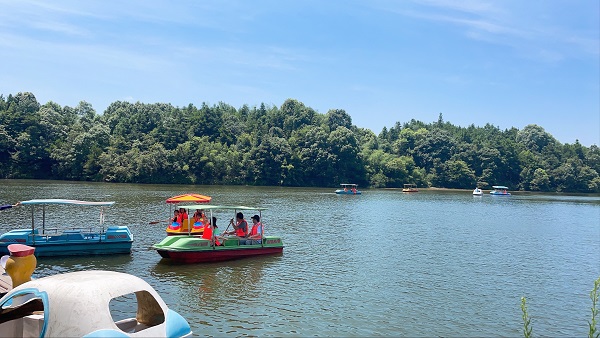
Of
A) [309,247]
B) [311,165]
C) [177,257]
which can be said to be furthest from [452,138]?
[177,257]

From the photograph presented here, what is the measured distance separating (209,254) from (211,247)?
34 centimetres

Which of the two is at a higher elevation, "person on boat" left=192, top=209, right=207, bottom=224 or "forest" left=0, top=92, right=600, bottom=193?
"forest" left=0, top=92, right=600, bottom=193

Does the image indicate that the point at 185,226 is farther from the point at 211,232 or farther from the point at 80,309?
the point at 80,309

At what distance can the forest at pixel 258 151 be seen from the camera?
95375 mm

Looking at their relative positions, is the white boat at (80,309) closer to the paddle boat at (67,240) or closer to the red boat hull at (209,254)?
the red boat hull at (209,254)

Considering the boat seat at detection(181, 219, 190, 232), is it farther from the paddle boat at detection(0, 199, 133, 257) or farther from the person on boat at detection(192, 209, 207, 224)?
the paddle boat at detection(0, 199, 133, 257)

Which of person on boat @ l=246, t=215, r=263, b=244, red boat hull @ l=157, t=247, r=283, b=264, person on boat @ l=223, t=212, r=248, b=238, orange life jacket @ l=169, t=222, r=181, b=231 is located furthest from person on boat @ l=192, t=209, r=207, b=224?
red boat hull @ l=157, t=247, r=283, b=264

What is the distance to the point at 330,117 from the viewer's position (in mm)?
140375

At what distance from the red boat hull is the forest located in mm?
73959

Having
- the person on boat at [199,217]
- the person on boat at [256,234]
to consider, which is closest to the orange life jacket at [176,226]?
the person on boat at [199,217]

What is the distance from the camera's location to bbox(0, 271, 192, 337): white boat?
29.5ft

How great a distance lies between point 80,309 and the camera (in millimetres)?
9031

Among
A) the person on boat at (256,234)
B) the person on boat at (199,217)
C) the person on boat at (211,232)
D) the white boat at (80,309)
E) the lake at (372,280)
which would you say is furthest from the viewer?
the person on boat at (199,217)

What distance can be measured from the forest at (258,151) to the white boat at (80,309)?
8730cm
